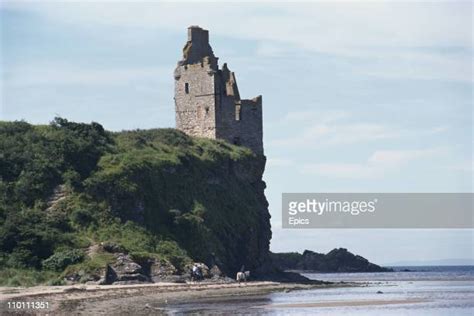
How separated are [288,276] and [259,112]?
12823mm

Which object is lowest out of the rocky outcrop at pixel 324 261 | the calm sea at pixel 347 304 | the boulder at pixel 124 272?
the calm sea at pixel 347 304

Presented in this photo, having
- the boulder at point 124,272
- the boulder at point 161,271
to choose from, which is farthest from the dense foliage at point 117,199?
the boulder at point 161,271

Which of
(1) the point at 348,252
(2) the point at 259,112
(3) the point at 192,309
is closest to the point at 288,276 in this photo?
(2) the point at 259,112

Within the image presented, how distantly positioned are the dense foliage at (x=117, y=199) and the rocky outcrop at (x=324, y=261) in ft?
151

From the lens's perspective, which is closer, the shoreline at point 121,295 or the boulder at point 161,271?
the shoreline at point 121,295

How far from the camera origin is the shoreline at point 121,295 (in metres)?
45.2

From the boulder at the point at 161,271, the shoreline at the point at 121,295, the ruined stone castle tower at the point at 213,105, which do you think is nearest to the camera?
the shoreline at the point at 121,295

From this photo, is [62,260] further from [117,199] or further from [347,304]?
[347,304]

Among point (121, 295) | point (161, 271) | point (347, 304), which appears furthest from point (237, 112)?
point (347, 304)

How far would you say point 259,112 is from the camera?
8712 centimetres

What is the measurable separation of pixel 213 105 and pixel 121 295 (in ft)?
110

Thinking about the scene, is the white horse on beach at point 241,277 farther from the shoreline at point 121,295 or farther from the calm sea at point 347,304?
the calm sea at point 347,304

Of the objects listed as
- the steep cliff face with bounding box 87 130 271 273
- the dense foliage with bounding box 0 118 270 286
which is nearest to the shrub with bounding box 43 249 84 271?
the dense foliage with bounding box 0 118 270 286

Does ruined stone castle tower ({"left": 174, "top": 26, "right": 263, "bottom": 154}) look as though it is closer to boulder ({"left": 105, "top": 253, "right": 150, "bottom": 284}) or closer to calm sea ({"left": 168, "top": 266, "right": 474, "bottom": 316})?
→ calm sea ({"left": 168, "top": 266, "right": 474, "bottom": 316})
